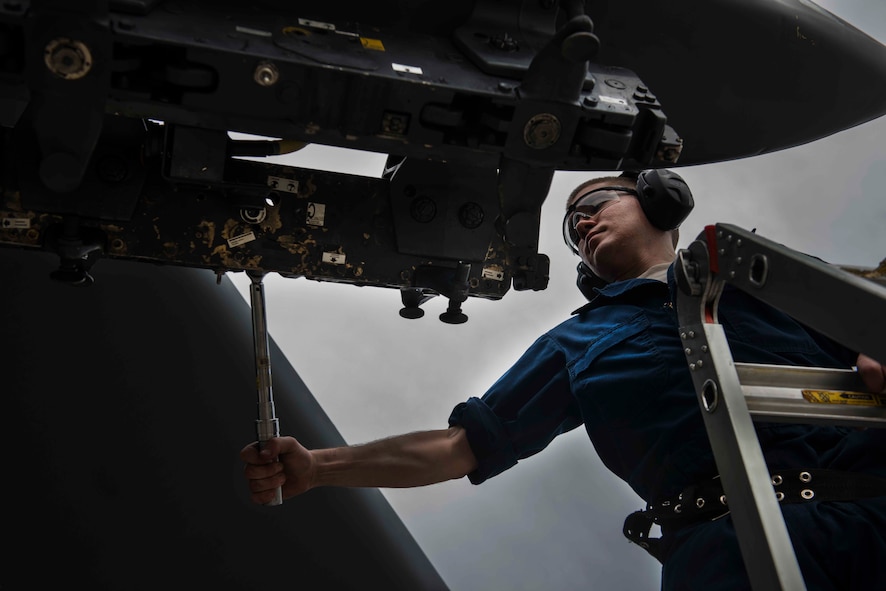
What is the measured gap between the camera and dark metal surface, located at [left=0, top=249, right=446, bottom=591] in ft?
6.46

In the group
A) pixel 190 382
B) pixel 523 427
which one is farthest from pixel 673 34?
pixel 190 382

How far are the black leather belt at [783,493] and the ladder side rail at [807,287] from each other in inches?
11.5

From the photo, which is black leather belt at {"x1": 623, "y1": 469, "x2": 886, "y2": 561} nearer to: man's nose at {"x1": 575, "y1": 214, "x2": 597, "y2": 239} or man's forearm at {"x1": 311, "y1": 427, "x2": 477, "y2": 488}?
man's forearm at {"x1": 311, "y1": 427, "x2": 477, "y2": 488}

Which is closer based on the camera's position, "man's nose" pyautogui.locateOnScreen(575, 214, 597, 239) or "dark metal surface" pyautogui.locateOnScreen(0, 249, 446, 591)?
"dark metal surface" pyautogui.locateOnScreen(0, 249, 446, 591)

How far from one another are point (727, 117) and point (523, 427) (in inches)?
28.4

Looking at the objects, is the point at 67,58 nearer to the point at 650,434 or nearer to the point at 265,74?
the point at 265,74

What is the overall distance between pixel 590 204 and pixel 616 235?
0.10 metres

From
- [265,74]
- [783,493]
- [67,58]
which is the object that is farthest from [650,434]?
[67,58]

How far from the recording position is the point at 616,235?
206cm

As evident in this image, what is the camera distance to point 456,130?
1438 millimetres

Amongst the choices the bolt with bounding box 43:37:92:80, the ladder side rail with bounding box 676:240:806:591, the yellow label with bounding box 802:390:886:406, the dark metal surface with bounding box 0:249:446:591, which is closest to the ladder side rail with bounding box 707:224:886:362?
the ladder side rail with bounding box 676:240:806:591

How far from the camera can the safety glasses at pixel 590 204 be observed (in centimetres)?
210

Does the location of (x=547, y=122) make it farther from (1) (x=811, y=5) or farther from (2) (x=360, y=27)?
(1) (x=811, y=5)

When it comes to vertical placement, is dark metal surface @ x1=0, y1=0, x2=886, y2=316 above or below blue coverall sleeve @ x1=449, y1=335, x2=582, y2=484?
above
